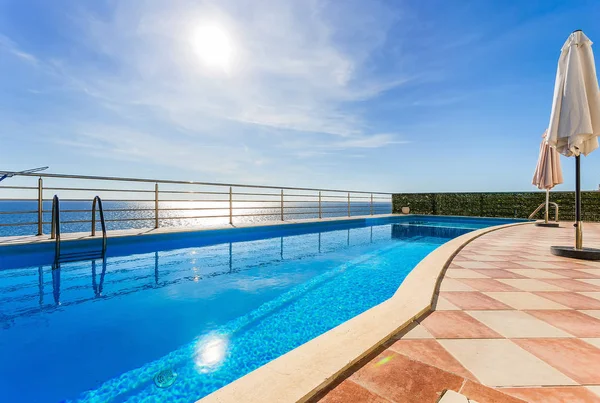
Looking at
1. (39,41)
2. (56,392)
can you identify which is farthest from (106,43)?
(56,392)

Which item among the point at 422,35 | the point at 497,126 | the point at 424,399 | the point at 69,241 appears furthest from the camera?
the point at 497,126

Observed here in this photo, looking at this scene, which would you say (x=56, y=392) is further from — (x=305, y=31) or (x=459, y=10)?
(x=459, y=10)

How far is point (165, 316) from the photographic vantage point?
190cm

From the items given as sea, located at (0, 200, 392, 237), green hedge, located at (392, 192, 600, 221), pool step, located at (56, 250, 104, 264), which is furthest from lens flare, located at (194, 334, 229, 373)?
green hedge, located at (392, 192, 600, 221)

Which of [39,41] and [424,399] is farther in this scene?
[39,41]

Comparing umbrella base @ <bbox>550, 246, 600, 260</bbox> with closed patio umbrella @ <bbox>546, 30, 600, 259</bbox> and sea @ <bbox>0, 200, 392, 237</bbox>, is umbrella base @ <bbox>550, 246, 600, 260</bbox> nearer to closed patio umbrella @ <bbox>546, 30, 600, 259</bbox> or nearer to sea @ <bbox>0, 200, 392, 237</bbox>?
closed patio umbrella @ <bbox>546, 30, 600, 259</bbox>

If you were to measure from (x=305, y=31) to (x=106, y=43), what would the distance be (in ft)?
12.8

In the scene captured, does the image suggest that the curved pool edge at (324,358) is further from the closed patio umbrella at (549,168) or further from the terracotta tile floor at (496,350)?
the closed patio umbrella at (549,168)

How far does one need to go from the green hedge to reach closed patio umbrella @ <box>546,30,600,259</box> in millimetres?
7802

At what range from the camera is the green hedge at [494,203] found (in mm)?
7730

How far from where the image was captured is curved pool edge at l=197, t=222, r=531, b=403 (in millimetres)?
753

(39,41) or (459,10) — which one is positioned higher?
(459,10)

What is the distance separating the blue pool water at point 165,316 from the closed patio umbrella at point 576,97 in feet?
6.96

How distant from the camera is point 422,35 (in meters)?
5.52
